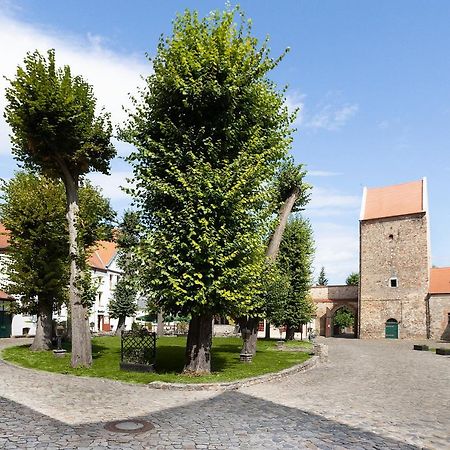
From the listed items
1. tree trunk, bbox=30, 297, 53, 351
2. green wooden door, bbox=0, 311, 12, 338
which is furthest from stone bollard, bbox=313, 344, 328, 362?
green wooden door, bbox=0, 311, 12, 338

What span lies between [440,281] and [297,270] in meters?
19.5

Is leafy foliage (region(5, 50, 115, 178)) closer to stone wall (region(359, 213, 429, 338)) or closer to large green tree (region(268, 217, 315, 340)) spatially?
large green tree (region(268, 217, 315, 340))

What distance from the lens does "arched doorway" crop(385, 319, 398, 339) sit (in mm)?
48844

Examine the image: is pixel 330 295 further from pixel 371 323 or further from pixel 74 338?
pixel 74 338

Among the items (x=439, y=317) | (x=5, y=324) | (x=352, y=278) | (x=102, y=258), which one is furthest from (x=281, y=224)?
(x=352, y=278)

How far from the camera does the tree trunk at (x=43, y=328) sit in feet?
81.4

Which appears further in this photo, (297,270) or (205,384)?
(297,270)

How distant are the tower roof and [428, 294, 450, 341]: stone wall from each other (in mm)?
9466

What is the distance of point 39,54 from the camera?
17641mm

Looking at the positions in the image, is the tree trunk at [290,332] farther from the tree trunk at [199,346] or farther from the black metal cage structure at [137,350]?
the tree trunk at [199,346]

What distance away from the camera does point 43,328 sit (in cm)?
2506

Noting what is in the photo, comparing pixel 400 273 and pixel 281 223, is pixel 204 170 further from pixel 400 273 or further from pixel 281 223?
pixel 400 273

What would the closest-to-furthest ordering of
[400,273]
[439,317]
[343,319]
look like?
[439,317] < [400,273] < [343,319]

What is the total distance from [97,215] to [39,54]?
12.0 metres
